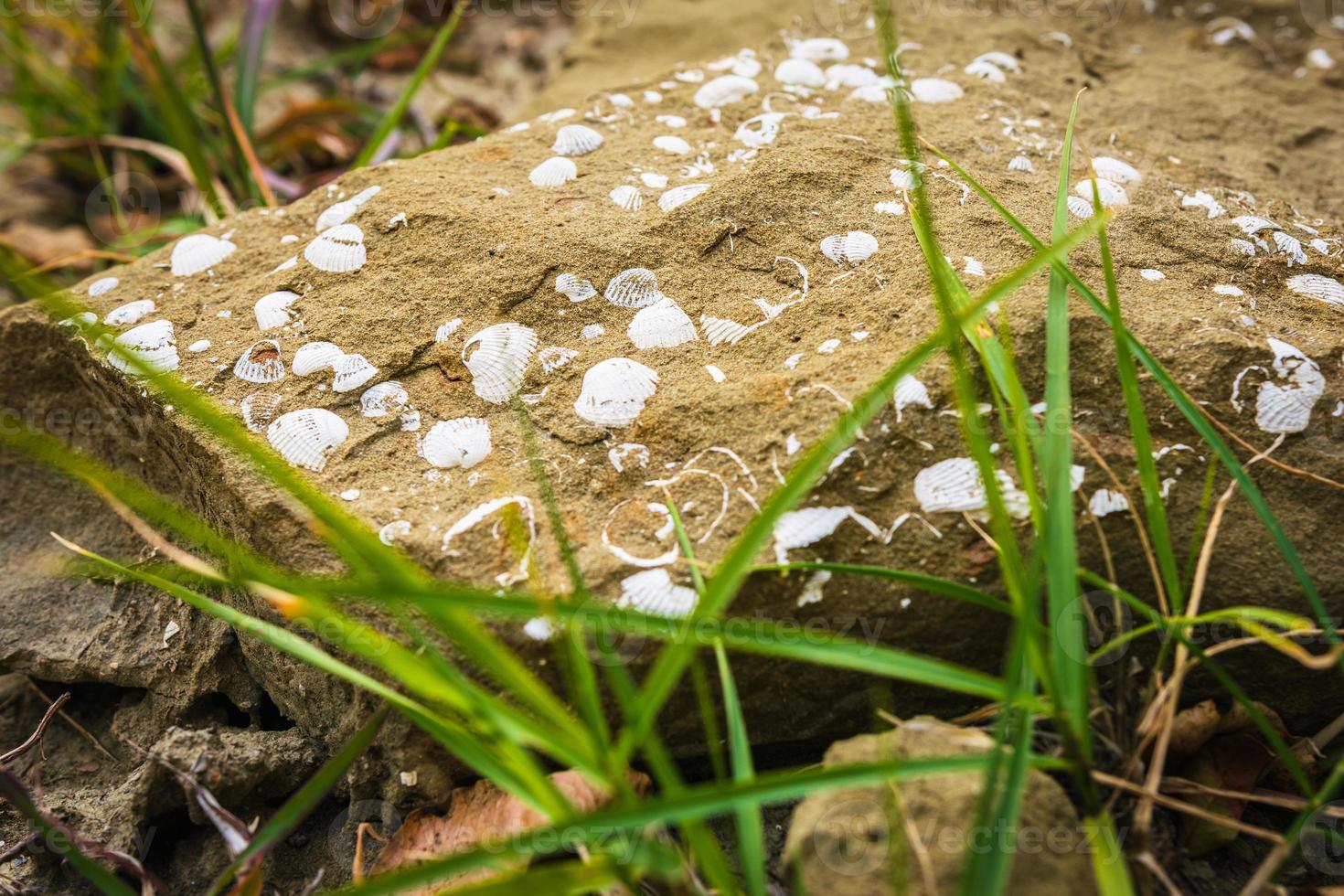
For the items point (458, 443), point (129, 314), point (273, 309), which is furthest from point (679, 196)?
point (129, 314)

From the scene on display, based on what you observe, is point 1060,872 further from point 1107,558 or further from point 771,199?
point 771,199

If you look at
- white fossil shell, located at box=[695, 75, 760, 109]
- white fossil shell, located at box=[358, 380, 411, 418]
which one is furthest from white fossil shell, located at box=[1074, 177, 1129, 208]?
white fossil shell, located at box=[358, 380, 411, 418]

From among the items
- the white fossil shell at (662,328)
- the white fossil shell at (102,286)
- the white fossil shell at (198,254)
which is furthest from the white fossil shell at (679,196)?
the white fossil shell at (102,286)

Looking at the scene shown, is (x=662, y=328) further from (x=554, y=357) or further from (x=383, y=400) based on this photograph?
(x=383, y=400)

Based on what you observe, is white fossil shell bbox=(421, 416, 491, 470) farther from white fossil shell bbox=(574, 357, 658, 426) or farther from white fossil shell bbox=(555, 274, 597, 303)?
white fossil shell bbox=(555, 274, 597, 303)

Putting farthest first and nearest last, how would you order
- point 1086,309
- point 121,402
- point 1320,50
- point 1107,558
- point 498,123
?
point 498,123
point 1320,50
point 121,402
point 1086,309
point 1107,558

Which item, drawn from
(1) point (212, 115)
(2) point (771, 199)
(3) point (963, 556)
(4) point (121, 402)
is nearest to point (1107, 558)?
→ (3) point (963, 556)
